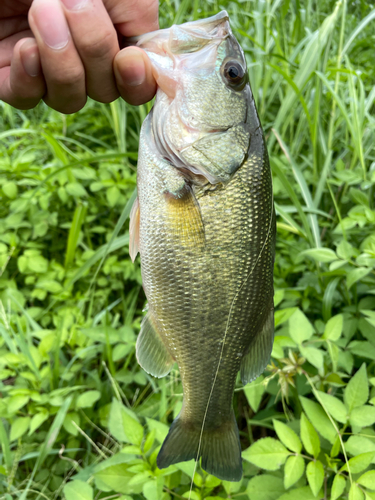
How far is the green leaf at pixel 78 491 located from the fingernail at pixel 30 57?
1230mm

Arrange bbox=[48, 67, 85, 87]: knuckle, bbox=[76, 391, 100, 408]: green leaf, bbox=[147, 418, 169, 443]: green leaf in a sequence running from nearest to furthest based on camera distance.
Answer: bbox=[48, 67, 85, 87]: knuckle
bbox=[147, 418, 169, 443]: green leaf
bbox=[76, 391, 100, 408]: green leaf

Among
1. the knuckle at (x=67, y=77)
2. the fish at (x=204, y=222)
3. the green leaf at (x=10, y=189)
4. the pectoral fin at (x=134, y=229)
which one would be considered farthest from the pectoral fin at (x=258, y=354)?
the green leaf at (x=10, y=189)

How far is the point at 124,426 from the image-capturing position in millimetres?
1167

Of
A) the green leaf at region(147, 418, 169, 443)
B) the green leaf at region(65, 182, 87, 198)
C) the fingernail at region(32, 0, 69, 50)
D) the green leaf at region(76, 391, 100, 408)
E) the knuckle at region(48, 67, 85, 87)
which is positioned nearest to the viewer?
the fingernail at region(32, 0, 69, 50)

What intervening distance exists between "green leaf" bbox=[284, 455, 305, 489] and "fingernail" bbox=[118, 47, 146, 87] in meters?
1.21

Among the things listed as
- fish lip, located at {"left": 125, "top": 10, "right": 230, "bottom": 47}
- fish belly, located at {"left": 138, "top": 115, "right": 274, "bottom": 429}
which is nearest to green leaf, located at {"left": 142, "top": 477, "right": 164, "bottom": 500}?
fish belly, located at {"left": 138, "top": 115, "right": 274, "bottom": 429}

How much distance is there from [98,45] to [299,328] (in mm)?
1138

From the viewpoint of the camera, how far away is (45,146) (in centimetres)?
260

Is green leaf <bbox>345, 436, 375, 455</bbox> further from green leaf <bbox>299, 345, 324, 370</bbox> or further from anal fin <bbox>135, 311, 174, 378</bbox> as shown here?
anal fin <bbox>135, 311, 174, 378</bbox>

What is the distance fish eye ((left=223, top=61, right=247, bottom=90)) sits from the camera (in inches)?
42.4

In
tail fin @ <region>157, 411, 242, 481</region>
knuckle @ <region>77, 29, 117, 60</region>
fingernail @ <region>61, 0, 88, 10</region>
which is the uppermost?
fingernail @ <region>61, 0, 88, 10</region>

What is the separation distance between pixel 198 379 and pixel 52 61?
100 cm

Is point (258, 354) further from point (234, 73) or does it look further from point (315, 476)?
point (234, 73)

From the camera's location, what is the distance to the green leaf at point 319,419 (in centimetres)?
115
